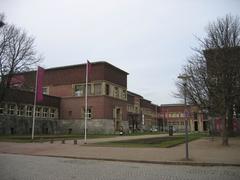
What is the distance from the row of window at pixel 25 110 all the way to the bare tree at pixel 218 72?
3268 centimetres

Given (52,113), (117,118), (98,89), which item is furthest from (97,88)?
(52,113)

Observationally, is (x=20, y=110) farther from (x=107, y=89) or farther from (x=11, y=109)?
(x=107, y=89)

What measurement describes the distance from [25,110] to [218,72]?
39894 millimetres

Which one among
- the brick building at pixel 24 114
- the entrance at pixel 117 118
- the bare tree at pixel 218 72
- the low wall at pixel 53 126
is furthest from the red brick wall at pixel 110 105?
the bare tree at pixel 218 72

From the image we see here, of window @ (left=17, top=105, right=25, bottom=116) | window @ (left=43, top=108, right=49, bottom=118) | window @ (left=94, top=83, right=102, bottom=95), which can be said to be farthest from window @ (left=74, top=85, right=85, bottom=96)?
window @ (left=17, top=105, right=25, bottom=116)

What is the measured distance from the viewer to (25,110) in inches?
2324

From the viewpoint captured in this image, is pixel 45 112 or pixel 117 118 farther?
pixel 117 118

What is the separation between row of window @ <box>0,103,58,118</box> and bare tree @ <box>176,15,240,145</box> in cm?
3268

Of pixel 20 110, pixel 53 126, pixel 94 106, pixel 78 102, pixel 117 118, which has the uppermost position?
pixel 78 102

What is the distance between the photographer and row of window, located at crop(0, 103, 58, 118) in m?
54.5

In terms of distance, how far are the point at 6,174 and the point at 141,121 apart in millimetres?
103147

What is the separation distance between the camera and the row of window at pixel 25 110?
54531 mm

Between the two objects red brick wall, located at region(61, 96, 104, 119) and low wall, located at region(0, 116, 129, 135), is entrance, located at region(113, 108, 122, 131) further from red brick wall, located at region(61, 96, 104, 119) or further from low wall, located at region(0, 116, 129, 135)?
red brick wall, located at region(61, 96, 104, 119)

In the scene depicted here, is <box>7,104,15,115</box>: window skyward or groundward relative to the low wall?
skyward
